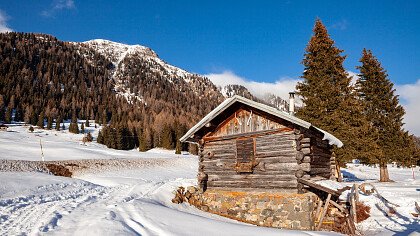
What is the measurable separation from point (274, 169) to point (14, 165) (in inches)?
1033

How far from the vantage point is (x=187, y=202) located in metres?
17.5

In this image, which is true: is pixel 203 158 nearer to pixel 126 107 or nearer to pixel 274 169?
pixel 274 169

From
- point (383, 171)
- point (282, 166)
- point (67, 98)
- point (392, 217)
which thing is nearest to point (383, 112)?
point (383, 171)

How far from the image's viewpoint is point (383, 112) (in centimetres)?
2906

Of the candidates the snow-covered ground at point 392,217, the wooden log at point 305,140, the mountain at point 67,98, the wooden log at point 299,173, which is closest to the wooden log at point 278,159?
the wooden log at point 299,173

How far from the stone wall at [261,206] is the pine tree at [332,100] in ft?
36.3

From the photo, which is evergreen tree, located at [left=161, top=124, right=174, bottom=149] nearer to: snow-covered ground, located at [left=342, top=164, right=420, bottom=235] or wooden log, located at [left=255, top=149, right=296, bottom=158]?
snow-covered ground, located at [left=342, top=164, right=420, bottom=235]

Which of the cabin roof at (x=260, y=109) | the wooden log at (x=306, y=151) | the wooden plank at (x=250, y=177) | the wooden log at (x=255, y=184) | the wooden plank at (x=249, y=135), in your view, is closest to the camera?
the cabin roof at (x=260, y=109)

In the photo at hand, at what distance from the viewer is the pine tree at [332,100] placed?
2410 cm

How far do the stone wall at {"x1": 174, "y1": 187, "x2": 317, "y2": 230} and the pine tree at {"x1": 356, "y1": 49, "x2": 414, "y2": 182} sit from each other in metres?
15.8

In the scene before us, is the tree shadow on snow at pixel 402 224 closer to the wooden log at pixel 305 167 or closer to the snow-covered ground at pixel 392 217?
the snow-covered ground at pixel 392 217

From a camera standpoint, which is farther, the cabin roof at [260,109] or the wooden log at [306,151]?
the wooden log at [306,151]

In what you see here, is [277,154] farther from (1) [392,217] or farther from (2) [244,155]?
(1) [392,217]

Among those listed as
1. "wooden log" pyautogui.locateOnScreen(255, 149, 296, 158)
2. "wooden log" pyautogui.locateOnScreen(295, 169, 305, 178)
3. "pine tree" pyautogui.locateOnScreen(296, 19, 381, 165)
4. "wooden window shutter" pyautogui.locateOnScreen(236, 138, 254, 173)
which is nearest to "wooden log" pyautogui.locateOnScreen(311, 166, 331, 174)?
"wooden log" pyautogui.locateOnScreen(295, 169, 305, 178)
